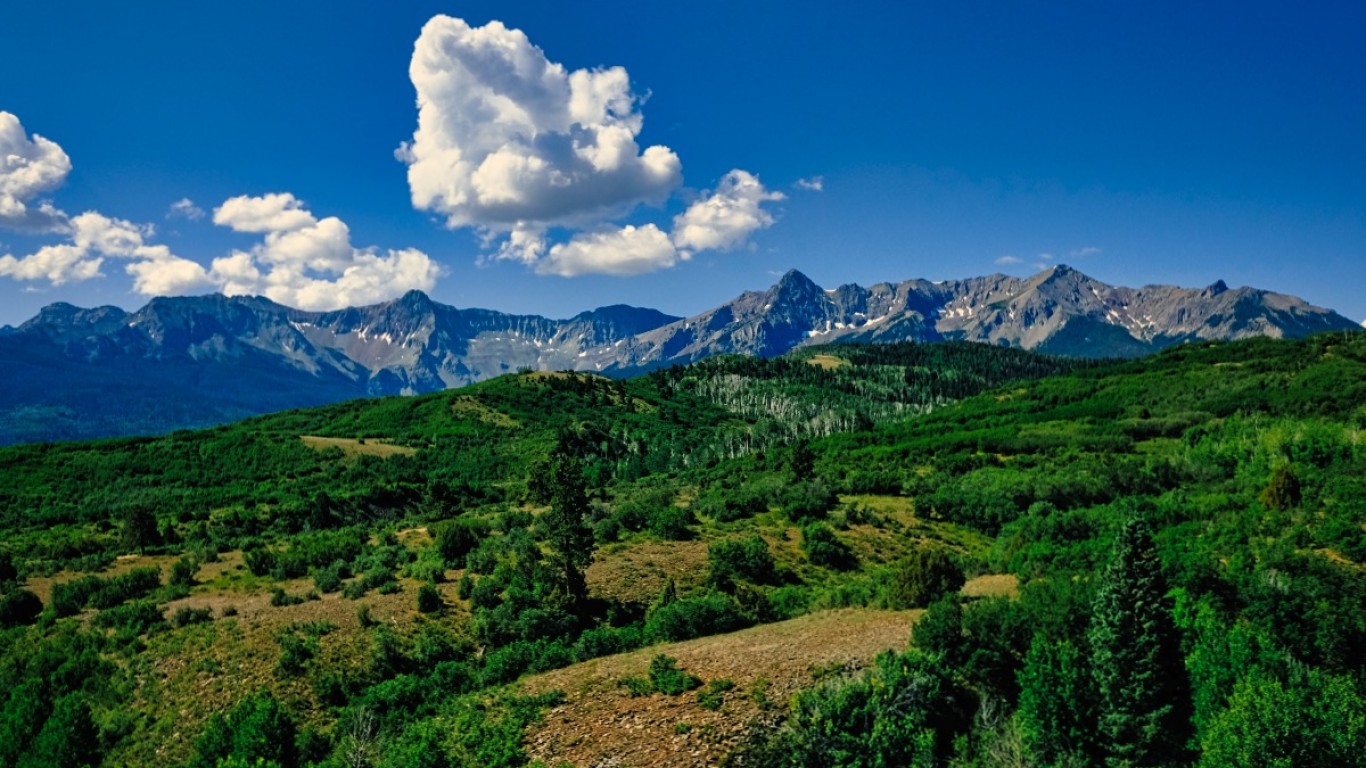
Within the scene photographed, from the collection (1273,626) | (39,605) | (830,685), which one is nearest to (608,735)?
(830,685)

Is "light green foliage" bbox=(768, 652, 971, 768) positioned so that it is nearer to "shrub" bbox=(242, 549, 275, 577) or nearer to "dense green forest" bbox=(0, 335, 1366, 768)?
"dense green forest" bbox=(0, 335, 1366, 768)

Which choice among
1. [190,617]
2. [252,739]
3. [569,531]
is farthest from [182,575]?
[252,739]

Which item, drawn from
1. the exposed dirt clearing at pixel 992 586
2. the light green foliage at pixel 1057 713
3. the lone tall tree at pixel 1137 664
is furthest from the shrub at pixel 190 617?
the lone tall tree at pixel 1137 664

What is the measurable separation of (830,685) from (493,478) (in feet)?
349

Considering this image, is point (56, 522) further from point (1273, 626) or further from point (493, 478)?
point (1273, 626)

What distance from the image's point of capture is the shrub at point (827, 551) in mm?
45922

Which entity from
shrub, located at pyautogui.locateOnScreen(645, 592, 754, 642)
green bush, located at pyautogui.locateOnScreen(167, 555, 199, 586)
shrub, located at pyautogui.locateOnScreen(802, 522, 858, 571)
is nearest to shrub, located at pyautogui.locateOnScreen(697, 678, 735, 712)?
shrub, located at pyautogui.locateOnScreen(645, 592, 754, 642)

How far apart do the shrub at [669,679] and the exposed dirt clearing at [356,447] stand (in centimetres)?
11581

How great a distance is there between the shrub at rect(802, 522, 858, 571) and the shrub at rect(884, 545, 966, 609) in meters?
12.4

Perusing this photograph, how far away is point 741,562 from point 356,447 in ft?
369

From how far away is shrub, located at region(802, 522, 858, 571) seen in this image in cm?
4592

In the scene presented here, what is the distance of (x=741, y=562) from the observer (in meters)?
41.9

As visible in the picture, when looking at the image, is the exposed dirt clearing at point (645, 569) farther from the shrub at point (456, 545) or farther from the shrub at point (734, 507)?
the shrub at point (456, 545)

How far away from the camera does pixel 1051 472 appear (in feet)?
247
